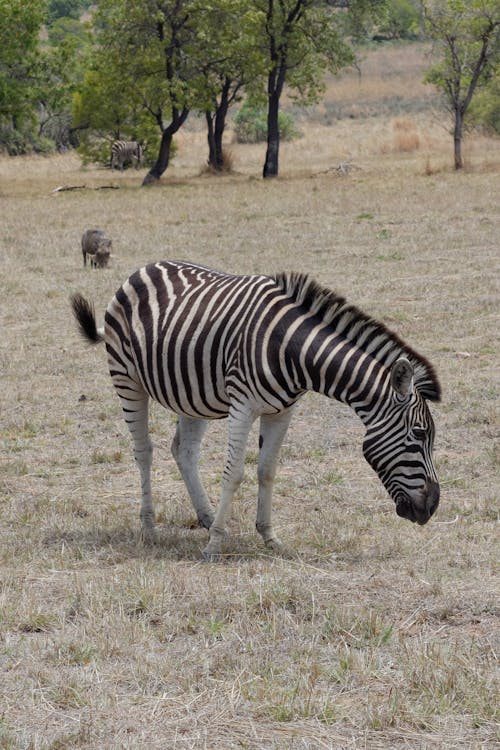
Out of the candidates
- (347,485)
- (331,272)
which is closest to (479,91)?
(331,272)

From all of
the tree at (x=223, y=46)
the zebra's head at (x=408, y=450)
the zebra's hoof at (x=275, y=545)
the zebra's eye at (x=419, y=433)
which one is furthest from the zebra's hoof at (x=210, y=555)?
the tree at (x=223, y=46)

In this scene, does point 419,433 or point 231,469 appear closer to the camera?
point 419,433

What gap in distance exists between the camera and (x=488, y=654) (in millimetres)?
4344

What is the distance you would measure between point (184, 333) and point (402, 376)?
147 cm

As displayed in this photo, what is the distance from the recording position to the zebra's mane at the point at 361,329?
5.64 metres

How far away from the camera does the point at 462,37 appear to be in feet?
98.8

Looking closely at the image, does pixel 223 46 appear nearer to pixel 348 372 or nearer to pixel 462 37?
pixel 462 37

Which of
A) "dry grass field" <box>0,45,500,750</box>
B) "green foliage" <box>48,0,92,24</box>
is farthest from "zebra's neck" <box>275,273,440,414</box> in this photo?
"green foliage" <box>48,0,92,24</box>

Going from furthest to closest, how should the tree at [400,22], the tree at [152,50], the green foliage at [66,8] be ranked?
the green foliage at [66,8] < the tree at [400,22] < the tree at [152,50]

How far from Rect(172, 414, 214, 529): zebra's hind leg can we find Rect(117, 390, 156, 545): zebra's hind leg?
0.21 meters

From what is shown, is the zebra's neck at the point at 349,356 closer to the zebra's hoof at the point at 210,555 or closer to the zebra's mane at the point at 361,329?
the zebra's mane at the point at 361,329

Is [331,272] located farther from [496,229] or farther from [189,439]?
[189,439]

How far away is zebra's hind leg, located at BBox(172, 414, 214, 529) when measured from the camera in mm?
6691

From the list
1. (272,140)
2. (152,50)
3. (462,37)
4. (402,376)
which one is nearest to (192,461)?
(402,376)
